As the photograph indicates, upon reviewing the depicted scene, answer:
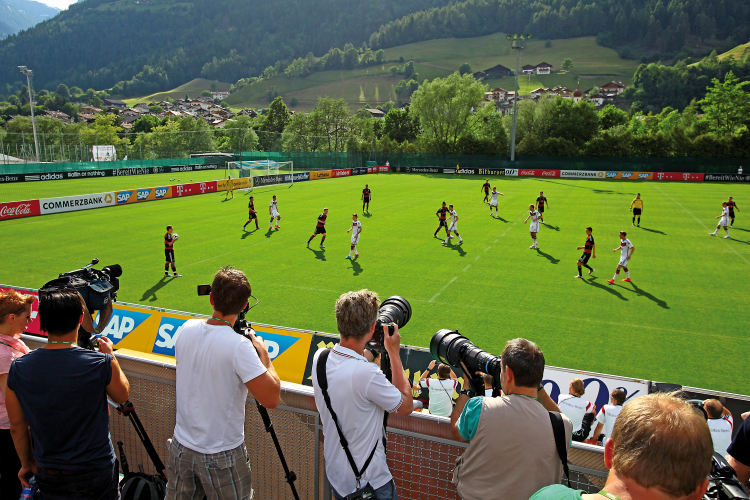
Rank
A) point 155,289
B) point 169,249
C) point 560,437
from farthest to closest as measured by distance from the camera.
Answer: point 169,249 < point 155,289 < point 560,437

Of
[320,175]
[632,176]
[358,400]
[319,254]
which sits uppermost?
[320,175]

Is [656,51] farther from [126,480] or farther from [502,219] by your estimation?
[126,480]

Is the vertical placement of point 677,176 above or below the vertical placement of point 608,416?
above

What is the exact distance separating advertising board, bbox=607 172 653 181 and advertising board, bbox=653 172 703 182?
838mm

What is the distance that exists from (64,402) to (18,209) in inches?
1186

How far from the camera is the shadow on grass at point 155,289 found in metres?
14.1

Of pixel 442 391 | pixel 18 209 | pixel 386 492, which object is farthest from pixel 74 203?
pixel 386 492

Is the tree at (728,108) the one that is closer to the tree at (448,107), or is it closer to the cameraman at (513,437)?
the tree at (448,107)

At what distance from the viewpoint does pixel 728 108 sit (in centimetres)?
7106

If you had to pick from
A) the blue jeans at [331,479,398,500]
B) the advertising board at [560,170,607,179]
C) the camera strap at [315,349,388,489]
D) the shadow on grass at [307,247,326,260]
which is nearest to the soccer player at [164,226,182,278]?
the shadow on grass at [307,247,326,260]

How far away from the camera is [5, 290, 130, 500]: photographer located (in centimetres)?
322

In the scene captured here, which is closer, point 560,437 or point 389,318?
point 560,437

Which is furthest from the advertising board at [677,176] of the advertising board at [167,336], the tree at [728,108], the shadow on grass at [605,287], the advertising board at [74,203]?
the advertising board at [167,336]

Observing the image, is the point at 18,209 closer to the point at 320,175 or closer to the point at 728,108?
the point at 320,175
